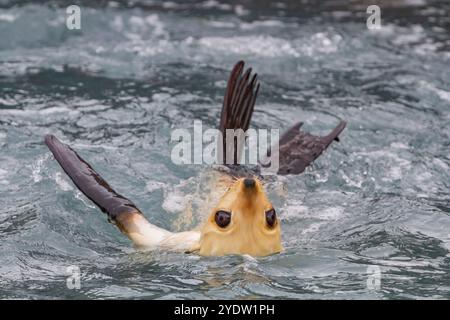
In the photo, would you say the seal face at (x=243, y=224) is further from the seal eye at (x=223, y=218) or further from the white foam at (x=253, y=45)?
the white foam at (x=253, y=45)

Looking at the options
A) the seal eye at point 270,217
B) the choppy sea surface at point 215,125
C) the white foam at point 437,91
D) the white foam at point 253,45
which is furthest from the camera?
the white foam at point 253,45

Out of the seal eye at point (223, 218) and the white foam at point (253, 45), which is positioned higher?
the white foam at point (253, 45)

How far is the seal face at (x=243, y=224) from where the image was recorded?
13.6 feet

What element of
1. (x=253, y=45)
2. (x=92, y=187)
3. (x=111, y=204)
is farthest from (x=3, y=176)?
(x=253, y=45)

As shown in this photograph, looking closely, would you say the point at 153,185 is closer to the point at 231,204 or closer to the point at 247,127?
the point at 247,127

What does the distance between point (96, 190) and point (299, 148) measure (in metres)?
1.60

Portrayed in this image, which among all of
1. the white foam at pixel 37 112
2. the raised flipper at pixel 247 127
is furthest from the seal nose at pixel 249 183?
the white foam at pixel 37 112

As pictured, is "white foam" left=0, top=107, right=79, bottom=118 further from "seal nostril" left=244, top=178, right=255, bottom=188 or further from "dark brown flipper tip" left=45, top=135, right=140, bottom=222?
"seal nostril" left=244, top=178, right=255, bottom=188

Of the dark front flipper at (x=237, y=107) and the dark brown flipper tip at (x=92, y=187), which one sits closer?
the dark brown flipper tip at (x=92, y=187)

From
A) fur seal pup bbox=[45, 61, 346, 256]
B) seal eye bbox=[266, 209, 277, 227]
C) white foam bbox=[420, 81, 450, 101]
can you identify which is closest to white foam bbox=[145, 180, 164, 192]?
fur seal pup bbox=[45, 61, 346, 256]

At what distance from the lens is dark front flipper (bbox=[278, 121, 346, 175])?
19.4ft

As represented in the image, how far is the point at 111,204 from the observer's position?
483 centimetres

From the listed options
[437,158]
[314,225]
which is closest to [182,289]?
[314,225]
